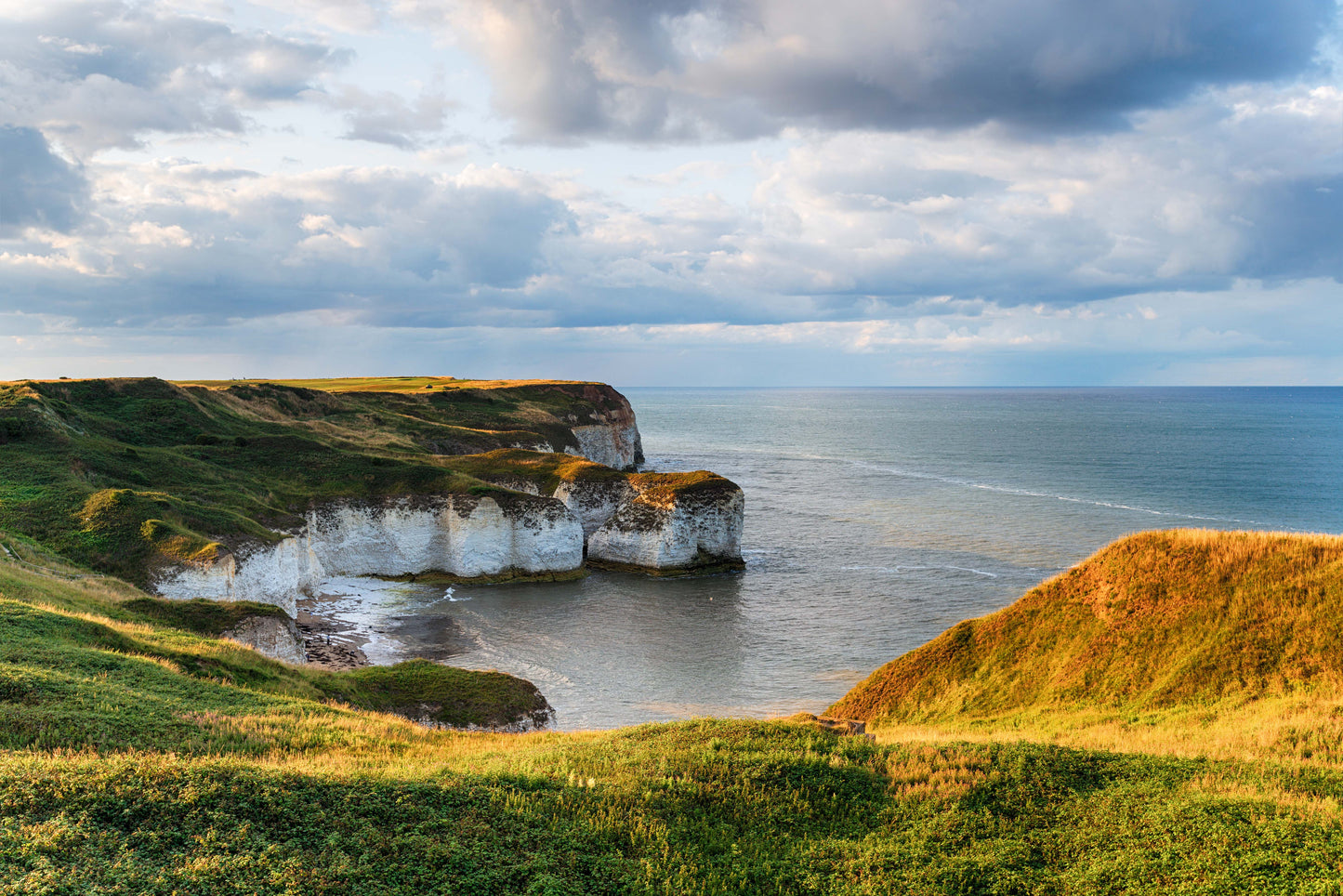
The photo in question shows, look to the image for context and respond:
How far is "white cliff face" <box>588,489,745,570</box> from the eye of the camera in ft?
175

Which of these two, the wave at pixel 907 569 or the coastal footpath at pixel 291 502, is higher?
the coastal footpath at pixel 291 502

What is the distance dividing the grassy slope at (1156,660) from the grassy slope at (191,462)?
29428 mm

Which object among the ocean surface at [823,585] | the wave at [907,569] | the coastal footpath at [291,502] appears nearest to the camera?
the coastal footpath at [291,502]

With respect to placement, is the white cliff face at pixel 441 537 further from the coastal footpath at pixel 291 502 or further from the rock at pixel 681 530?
the rock at pixel 681 530

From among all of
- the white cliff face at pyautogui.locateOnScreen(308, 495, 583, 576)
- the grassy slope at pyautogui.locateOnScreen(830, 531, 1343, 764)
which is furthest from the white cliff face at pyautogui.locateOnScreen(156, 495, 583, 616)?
the grassy slope at pyautogui.locateOnScreen(830, 531, 1343, 764)

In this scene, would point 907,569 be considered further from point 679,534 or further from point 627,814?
point 627,814

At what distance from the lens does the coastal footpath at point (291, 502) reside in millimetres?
33812

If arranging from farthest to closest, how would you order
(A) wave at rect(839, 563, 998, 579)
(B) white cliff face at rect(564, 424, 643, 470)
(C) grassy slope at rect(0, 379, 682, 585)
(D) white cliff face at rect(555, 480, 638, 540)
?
(B) white cliff face at rect(564, 424, 643, 470), (D) white cliff face at rect(555, 480, 638, 540), (A) wave at rect(839, 563, 998, 579), (C) grassy slope at rect(0, 379, 682, 585)

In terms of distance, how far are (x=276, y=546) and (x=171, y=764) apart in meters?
30.8

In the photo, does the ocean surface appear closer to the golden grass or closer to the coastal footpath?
the coastal footpath

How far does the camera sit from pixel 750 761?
11.5 metres

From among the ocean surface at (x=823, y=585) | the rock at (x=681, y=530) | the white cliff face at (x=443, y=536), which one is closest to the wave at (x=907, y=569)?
the ocean surface at (x=823, y=585)

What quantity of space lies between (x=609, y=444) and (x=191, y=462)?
60.2 m

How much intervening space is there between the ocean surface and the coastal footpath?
2.71 meters
